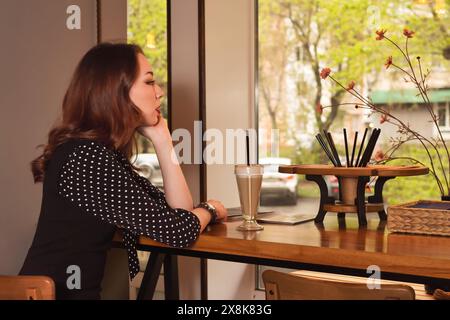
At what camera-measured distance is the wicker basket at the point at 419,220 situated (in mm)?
1756

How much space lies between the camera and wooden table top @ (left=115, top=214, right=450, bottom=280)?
4.81 ft

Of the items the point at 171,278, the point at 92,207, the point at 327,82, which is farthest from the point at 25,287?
the point at 327,82

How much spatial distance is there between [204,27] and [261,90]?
0.52 m

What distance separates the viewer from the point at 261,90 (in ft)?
10.2

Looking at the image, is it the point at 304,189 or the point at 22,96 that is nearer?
the point at 22,96

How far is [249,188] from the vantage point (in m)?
1.89

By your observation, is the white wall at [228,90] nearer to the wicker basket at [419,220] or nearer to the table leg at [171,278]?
the table leg at [171,278]

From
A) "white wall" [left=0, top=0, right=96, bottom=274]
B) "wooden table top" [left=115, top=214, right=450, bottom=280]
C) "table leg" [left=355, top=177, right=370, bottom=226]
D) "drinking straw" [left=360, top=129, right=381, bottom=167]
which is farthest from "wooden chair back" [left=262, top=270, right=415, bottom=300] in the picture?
"white wall" [left=0, top=0, right=96, bottom=274]

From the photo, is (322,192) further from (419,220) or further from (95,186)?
(95,186)

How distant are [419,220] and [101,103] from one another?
96 cm

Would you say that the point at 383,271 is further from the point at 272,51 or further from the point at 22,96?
the point at 272,51

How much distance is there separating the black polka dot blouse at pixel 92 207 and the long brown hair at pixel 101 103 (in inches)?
2.4

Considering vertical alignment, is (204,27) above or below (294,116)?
above
